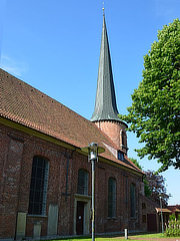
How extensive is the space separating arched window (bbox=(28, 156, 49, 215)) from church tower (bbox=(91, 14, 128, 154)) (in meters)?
13.3

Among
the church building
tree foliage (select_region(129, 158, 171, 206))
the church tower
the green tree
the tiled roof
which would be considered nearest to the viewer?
the church building

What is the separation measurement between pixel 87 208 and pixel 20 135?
27.0 ft

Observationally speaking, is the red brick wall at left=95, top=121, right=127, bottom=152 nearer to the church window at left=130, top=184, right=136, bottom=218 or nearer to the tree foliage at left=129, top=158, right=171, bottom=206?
the church window at left=130, top=184, right=136, bottom=218

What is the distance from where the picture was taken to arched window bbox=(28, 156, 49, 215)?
1436 centimetres

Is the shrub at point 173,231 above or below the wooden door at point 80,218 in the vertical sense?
below

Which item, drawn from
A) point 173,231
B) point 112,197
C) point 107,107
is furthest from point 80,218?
point 107,107

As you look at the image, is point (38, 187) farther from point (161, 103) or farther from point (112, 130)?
point (112, 130)

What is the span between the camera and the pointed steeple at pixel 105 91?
28.7 m

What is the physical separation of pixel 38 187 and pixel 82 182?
473 cm

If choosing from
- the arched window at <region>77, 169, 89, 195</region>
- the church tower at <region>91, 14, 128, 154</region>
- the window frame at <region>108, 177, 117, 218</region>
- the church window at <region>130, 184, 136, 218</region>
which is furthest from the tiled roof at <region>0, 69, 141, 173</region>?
the church tower at <region>91, 14, 128, 154</region>

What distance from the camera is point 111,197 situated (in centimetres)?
2231

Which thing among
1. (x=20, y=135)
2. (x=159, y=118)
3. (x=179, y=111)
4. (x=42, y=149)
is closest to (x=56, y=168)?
(x=42, y=149)

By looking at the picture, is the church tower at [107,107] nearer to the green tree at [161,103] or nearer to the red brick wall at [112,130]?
the red brick wall at [112,130]

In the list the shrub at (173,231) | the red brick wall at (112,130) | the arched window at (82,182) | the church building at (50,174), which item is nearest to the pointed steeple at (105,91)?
the red brick wall at (112,130)
